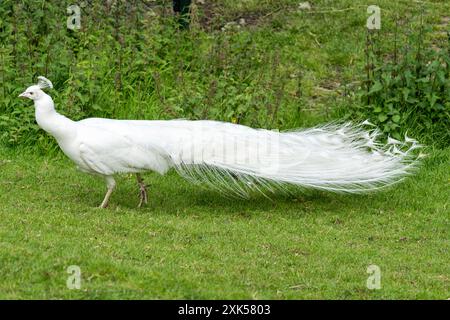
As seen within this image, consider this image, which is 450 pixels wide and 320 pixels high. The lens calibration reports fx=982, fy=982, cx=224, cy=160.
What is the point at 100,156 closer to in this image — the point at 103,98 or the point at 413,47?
the point at 103,98

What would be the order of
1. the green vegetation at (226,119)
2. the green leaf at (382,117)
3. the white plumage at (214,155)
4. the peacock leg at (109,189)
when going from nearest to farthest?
1. the green vegetation at (226,119)
2. the white plumage at (214,155)
3. the peacock leg at (109,189)
4. the green leaf at (382,117)

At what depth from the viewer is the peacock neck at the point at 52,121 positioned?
7504 millimetres

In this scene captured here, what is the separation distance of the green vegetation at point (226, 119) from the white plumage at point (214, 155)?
293 millimetres

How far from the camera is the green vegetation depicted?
6004 mm

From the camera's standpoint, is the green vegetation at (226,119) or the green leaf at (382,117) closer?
the green vegetation at (226,119)

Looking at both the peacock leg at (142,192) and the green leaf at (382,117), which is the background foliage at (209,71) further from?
the peacock leg at (142,192)

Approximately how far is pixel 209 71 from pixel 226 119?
1112mm

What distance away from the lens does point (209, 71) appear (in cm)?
1009

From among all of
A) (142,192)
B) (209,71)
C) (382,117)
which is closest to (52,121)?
(142,192)

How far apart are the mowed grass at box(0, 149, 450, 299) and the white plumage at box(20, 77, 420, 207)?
0.86 feet

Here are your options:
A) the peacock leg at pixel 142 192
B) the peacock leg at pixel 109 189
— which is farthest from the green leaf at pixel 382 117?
the peacock leg at pixel 109 189

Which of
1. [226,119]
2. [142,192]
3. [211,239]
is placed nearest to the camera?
[211,239]

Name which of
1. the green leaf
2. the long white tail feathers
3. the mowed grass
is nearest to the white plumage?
the long white tail feathers

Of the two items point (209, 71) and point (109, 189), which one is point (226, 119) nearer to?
point (209, 71)
